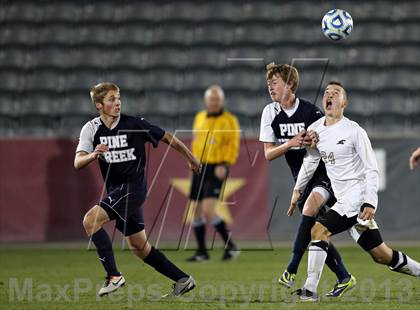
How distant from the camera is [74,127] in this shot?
15898 mm

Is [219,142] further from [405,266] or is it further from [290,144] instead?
[405,266]

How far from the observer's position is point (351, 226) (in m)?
7.16

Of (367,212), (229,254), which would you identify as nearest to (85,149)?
(367,212)

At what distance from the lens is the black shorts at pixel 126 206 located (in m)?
7.45

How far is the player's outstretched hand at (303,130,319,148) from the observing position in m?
7.22

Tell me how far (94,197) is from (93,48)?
13.8 ft

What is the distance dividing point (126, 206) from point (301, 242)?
1.52m

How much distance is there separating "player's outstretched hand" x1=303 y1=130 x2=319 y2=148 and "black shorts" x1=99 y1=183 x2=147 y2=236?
1.46m

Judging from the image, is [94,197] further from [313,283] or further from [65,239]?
[313,283]

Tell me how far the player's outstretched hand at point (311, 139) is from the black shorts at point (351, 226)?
568mm

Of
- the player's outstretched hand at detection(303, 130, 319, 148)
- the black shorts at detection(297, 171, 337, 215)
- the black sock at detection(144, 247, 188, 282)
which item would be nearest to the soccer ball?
the player's outstretched hand at detection(303, 130, 319, 148)

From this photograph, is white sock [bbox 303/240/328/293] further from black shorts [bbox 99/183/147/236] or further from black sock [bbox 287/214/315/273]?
black shorts [bbox 99/183/147/236]

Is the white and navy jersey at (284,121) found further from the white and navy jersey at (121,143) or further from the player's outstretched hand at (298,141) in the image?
the white and navy jersey at (121,143)

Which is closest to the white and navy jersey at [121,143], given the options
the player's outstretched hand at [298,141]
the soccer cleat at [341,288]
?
Answer: the player's outstretched hand at [298,141]
